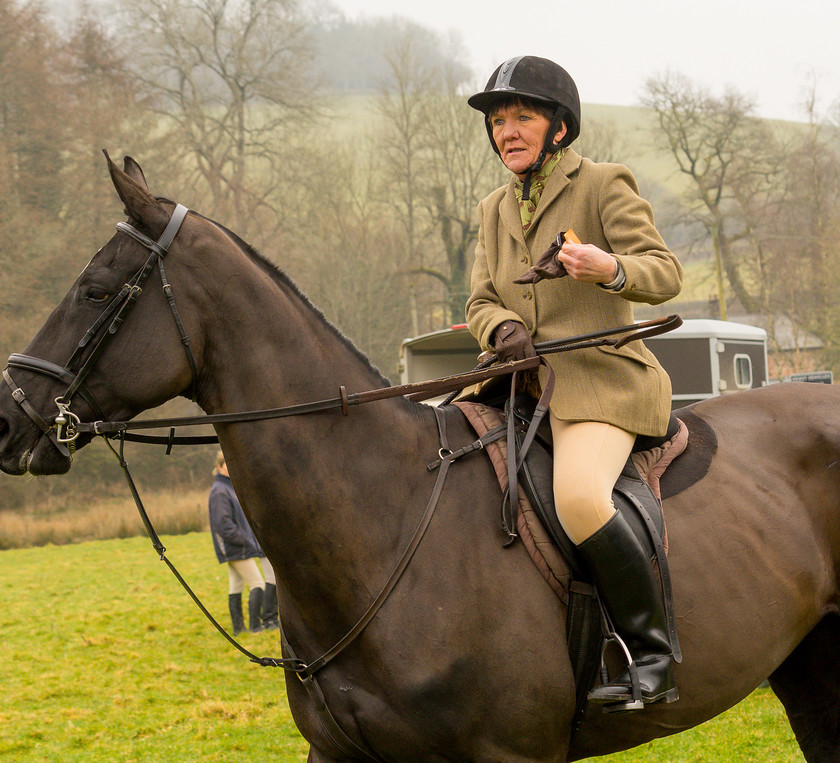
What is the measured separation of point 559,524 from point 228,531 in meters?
7.81

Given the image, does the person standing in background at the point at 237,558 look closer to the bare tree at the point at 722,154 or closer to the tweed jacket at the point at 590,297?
the tweed jacket at the point at 590,297

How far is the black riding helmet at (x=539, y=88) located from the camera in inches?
129

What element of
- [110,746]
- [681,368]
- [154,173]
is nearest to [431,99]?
[154,173]

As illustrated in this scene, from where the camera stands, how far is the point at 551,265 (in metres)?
3.03

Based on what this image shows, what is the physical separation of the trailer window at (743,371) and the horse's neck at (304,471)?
39.1ft

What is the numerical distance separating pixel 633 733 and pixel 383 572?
4.00ft

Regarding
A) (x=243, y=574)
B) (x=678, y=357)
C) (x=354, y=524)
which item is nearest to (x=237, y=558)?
(x=243, y=574)

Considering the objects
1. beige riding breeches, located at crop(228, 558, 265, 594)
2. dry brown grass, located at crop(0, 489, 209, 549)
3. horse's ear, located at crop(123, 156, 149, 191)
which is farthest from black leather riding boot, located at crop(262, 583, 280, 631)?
dry brown grass, located at crop(0, 489, 209, 549)

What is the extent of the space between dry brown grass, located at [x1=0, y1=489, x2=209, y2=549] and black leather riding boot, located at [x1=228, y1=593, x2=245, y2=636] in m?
11.3

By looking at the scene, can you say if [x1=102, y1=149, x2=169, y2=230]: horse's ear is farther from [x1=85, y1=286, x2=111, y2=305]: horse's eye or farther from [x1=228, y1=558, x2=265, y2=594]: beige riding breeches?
[x1=228, y1=558, x2=265, y2=594]: beige riding breeches

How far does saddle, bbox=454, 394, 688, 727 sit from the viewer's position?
306 centimetres

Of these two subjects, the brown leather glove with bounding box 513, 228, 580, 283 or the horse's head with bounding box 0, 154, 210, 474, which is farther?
the brown leather glove with bounding box 513, 228, 580, 283

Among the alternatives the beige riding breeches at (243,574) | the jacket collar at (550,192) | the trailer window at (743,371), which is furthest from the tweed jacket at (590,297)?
the trailer window at (743,371)

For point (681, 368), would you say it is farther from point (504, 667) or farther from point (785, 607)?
point (504, 667)
